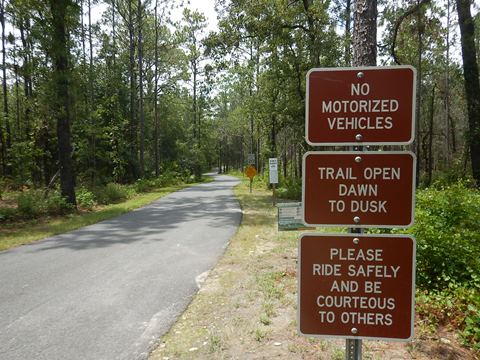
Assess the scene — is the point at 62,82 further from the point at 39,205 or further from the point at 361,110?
the point at 361,110

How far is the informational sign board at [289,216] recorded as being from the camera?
8.36 m

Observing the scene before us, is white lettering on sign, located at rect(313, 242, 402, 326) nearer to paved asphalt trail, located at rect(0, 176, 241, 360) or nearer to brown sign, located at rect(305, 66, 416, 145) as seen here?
brown sign, located at rect(305, 66, 416, 145)

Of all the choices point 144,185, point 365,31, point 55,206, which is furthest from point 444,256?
point 144,185

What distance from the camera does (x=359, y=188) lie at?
6.97 feet

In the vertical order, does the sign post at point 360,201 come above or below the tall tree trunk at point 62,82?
below

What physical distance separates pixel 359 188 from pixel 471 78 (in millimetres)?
13201

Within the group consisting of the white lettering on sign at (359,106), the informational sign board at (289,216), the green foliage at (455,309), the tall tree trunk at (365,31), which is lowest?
the green foliage at (455,309)

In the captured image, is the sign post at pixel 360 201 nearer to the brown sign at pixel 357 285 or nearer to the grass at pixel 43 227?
the brown sign at pixel 357 285

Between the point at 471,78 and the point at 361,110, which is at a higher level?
the point at 471,78

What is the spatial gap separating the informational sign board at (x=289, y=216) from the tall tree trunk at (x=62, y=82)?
31.4ft

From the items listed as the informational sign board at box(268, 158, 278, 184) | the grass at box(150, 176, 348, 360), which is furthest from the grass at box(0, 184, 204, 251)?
the informational sign board at box(268, 158, 278, 184)

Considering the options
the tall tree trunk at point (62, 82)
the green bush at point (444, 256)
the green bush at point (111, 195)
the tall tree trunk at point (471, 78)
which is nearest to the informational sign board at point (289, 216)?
the green bush at point (444, 256)

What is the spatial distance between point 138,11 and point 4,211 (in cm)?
1890

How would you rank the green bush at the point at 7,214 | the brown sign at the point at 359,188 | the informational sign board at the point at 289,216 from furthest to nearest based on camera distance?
1. the green bush at the point at 7,214
2. the informational sign board at the point at 289,216
3. the brown sign at the point at 359,188
